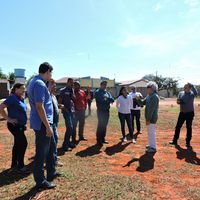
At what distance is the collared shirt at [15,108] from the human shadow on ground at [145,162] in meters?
2.46

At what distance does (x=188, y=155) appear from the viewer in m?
6.89

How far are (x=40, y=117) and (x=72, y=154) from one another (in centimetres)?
313

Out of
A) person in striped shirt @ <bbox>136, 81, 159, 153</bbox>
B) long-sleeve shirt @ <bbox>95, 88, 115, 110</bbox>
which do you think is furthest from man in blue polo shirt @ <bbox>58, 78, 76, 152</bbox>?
person in striped shirt @ <bbox>136, 81, 159, 153</bbox>

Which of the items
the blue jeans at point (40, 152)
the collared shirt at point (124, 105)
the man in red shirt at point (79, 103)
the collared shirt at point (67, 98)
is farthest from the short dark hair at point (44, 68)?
the collared shirt at point (124, 105)

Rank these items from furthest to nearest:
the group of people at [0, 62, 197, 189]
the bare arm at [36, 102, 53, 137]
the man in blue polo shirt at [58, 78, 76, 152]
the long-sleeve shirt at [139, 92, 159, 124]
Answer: the man in blue polo shirt at [58, 78, 76, 152], the long-sleeve shirt at [139, 92, 159, 124], the group of people at [0, 62, 197, 189], the bare arm at [36, 102, 53, 137]

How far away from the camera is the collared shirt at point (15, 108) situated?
5176 mm

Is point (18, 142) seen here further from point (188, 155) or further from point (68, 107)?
point (188, 155)

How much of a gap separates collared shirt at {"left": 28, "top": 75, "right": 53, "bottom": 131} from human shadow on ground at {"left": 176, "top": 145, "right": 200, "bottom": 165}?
12.2 ft

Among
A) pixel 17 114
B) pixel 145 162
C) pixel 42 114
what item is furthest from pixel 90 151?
pixel 42 114

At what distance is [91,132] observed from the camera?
10438 mm

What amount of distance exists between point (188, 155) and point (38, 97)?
14.8ft

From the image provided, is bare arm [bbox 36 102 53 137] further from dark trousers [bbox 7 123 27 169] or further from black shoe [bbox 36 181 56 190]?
dark trousers [bbox 7 123 27 169]

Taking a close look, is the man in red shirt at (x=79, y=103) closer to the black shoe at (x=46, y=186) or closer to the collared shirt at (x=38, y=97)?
the black shoe at (x=46, y=186)

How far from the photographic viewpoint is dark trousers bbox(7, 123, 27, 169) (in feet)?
17.3
